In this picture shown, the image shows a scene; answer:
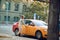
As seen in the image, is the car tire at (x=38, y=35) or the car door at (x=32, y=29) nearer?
the car tire at (x=38, y=35)

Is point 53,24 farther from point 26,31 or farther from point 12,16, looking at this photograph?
point 12,16

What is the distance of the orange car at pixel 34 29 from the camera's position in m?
17.3

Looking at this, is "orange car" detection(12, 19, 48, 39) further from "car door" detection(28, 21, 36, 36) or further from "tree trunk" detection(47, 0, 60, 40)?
"tree trunk" detection(47, 0, 60, 40)

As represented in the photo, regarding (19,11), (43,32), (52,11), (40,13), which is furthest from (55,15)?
(19,11)

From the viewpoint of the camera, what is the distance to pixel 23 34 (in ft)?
62.8

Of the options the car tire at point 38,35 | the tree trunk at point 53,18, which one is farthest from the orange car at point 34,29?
the tree trunk at point 53,18

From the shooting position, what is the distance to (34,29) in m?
17.9

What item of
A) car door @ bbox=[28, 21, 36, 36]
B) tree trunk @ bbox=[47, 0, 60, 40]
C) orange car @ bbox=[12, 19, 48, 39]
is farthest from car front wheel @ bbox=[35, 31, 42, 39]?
tree trunk @ bbox=[47, 0, 60, 40]

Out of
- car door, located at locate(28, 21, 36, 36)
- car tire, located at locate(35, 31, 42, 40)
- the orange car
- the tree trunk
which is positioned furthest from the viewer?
car door, located at locate(28, 21, 36, 36)

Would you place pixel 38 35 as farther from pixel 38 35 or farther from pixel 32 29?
pixel 32 29

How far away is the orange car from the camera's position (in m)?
17.3

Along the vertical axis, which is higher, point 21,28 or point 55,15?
point 55,15

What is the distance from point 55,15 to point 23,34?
11.2 metres

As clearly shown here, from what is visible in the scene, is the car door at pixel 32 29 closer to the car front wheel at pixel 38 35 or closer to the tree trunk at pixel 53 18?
the car front wheel at pixel 38 35
